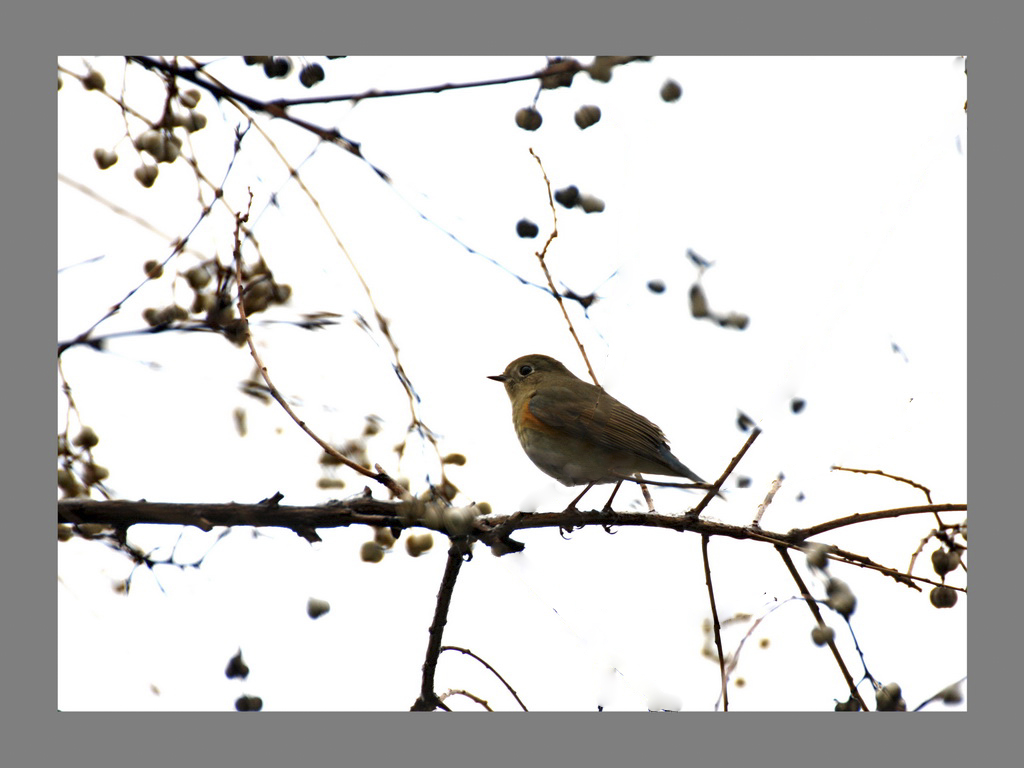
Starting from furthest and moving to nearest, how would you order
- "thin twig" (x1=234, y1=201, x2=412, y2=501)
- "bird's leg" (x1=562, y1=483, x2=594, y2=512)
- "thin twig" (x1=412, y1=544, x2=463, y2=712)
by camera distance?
1. "bird's leg" (x1=562, y1=483, x2=594, y2=512)
2. "thin twig" (x1=412, y1=544, x2=463, y2=712)
3. "thin twig" (x1=234, y1=201, x2=412, y2=501)

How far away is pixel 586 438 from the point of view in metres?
3.38

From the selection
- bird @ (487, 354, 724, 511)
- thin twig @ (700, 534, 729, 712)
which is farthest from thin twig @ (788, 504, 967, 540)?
bird @ (487, 354, 724, 511)

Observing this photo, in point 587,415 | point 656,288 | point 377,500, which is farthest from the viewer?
point 587,415

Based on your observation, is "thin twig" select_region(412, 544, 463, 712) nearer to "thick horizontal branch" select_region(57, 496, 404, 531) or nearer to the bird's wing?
"thick horizontal branch" select_region(57, 496, 404, 531)

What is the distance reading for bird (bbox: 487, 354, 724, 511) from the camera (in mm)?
3252

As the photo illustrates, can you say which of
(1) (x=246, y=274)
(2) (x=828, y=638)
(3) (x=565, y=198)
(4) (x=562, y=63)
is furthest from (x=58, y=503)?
(2) (x=828, y=638)

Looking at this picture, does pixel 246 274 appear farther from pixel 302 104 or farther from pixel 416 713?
pixel 416 713

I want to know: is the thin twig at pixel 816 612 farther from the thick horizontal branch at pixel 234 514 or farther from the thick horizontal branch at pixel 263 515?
the thick horizontal branch at pixel 234 514

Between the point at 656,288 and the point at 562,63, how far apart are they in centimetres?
50

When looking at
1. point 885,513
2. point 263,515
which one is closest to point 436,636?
point 263,515

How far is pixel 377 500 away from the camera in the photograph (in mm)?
2072

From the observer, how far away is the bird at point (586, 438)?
325 centimetres

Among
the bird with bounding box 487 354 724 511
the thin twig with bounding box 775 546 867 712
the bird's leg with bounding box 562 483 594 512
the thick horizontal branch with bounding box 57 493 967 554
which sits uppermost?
the bird with bounding box 487 354 724 511

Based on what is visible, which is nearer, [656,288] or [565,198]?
[656,288]
